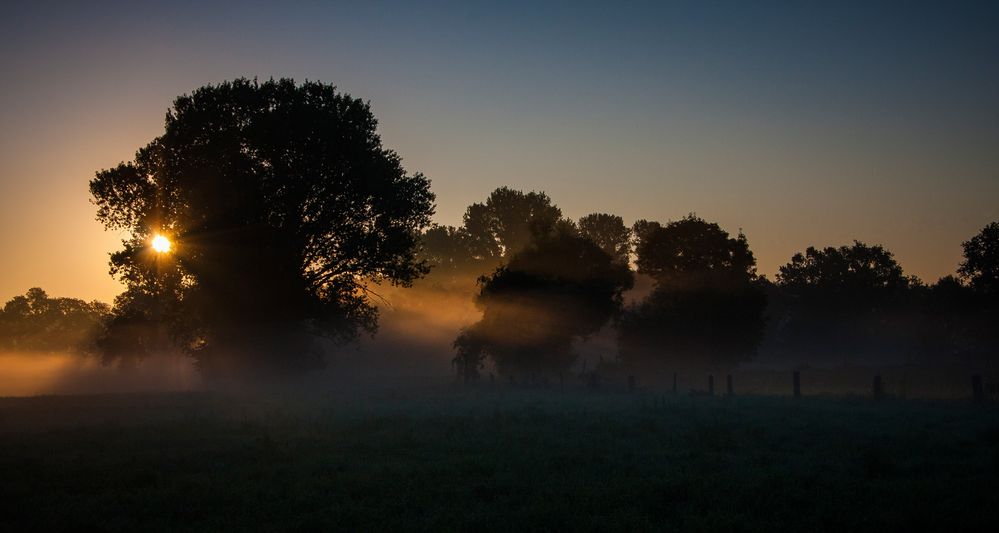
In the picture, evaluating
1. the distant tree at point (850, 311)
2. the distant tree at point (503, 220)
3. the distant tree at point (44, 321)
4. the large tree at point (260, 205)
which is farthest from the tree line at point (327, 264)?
the distant tree at point (44, 321)

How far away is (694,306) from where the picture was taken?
62.5 metres

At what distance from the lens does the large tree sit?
38281 millimetres

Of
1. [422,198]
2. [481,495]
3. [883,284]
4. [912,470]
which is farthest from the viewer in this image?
[883,284]

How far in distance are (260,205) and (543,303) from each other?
22625mm

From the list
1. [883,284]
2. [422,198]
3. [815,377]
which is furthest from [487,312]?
[883,284]

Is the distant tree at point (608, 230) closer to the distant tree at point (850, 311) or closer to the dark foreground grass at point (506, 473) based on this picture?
the distant tree at point (850, 311)

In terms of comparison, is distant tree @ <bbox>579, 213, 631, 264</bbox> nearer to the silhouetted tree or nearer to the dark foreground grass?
the silhouetted tree

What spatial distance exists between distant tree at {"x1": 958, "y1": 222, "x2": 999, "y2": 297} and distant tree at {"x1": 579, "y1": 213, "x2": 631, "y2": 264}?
54809 mm

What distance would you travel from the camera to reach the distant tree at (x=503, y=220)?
116438 mm

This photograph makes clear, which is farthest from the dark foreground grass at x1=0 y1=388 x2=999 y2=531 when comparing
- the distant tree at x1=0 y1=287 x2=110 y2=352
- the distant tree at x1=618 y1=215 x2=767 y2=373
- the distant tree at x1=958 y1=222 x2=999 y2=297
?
the distant tree at x1=0 y1=287 x2=110 y2=352

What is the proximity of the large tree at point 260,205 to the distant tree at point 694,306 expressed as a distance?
3083 cm

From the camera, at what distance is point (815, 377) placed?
66.7m

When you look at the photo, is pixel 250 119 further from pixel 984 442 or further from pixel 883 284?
pixel 883 284

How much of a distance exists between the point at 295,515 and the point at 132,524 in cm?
237
